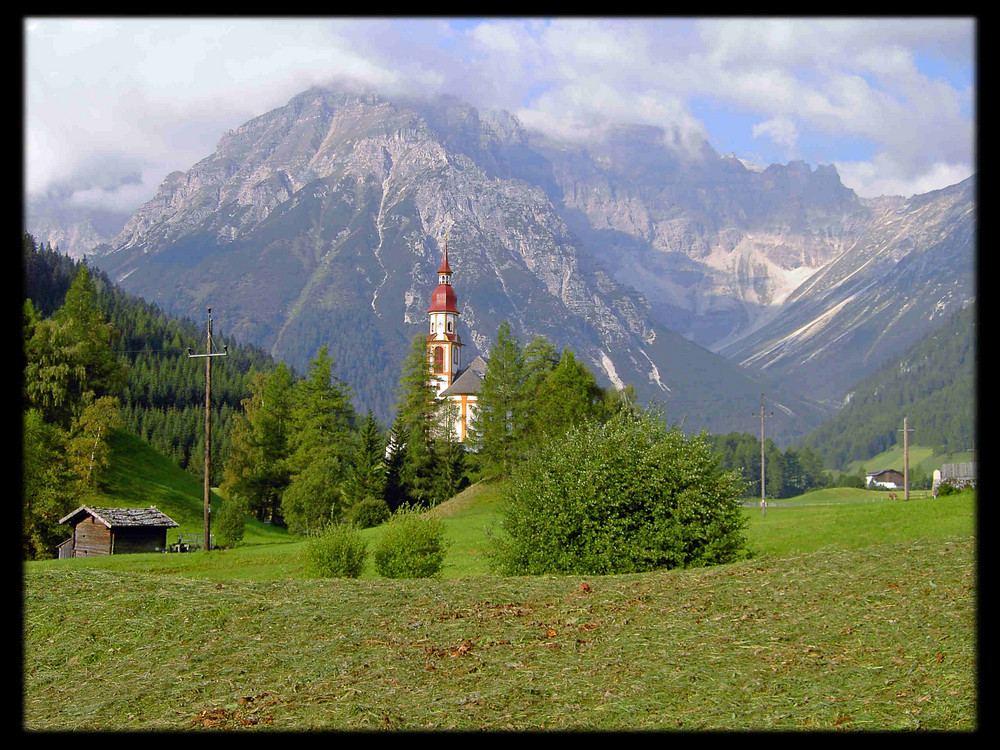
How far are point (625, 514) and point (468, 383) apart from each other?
10571cm

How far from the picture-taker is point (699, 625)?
19.4 m

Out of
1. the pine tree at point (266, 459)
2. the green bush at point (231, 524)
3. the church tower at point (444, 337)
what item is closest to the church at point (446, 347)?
the church tower at point (444, 337)

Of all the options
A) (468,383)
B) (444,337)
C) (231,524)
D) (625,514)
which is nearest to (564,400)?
(231,524)

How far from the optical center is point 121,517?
6022 centimetres

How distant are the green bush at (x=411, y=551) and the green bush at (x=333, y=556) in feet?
2.64

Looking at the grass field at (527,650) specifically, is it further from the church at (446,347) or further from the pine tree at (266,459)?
the church at (446,347)

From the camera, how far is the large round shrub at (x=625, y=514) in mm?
28984

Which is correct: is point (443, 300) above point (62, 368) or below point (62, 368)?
above

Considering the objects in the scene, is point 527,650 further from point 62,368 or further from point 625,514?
point 62,368

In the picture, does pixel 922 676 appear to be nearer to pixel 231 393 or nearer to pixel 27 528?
pixel 27 528

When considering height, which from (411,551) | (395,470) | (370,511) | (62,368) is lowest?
(370,511)

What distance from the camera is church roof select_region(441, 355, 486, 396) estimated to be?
433 feet

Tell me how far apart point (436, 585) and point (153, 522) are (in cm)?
4054
